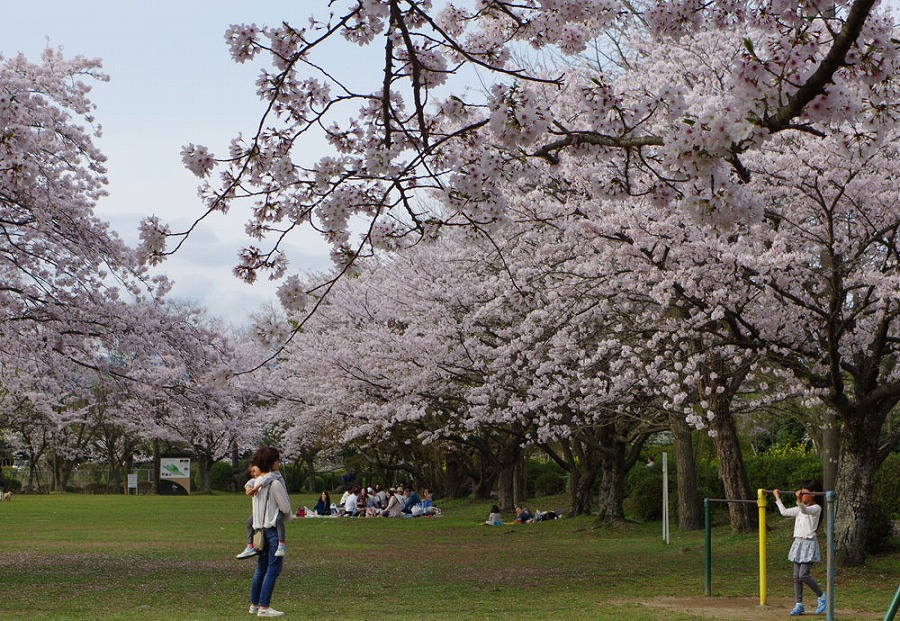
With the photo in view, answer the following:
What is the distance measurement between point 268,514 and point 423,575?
544 cm

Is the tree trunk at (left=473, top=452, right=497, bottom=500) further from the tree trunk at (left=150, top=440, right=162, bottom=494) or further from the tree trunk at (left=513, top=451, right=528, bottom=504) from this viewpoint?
the tree trunk at (left=150, top=440, right=162, bottom=494)

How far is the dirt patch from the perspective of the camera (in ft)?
31.9

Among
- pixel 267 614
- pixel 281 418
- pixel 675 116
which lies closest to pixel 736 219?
pixel 675 116

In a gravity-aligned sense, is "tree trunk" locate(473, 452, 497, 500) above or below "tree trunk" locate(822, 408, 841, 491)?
below

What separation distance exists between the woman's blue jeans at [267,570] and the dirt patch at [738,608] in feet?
12.7

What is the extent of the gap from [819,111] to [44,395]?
868 inches

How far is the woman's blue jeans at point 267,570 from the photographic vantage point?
29.9 feet

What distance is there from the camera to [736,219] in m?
4.48

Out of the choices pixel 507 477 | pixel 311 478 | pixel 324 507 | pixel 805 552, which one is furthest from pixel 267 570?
pixel 311 478

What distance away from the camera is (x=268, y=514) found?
912cm

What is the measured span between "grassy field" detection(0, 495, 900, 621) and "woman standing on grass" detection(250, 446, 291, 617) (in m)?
0.46

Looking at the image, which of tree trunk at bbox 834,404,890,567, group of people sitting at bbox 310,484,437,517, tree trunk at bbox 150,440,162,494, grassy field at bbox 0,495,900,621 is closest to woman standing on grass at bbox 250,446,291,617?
grassy field at bbox 0,495,900,621

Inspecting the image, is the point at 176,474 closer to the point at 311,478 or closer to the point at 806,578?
the point at 311,478

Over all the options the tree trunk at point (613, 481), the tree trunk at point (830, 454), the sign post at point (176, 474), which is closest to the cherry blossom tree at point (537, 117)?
the tree trunk at point (830, 454)
